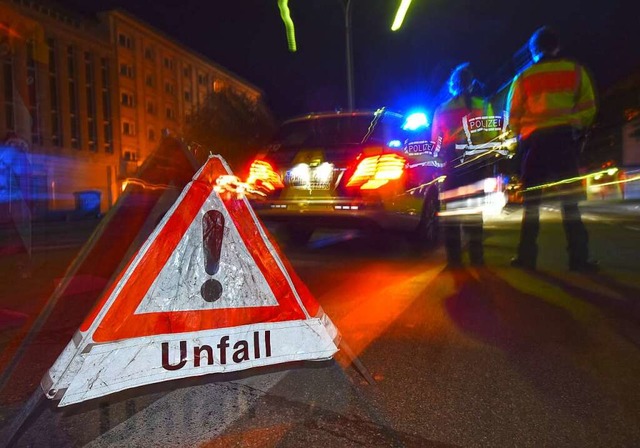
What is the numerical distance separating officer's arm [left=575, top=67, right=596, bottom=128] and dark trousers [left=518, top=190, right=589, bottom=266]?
883 millimetres

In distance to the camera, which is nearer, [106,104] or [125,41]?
[106,104]

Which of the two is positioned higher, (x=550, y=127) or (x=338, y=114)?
(x=338, y=114)

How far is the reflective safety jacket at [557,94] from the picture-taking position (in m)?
5.64

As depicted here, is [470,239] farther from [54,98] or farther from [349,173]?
[54,98]

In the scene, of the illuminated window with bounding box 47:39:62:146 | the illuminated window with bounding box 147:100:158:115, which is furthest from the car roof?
the illuminated window with bounding box 147:100:158:115

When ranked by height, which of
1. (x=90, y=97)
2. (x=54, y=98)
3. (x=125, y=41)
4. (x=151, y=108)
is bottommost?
(x=54, y=98)

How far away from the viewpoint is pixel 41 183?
40.6 m

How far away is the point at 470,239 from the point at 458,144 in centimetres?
114

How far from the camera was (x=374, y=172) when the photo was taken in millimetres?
6090

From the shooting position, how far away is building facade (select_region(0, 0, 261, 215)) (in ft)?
129

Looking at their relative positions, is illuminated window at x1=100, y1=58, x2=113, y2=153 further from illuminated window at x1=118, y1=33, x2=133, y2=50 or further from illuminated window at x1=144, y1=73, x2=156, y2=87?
illuminated window at x1=144, y1=73, x2=156, y2=87

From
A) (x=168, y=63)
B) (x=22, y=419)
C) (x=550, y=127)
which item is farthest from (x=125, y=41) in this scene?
(x=22, y=419)

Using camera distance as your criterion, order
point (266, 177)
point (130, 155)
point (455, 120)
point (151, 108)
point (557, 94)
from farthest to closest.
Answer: point (151, 108), point (130, 155), point (266, 177), point (455, 120), point (557, 94)

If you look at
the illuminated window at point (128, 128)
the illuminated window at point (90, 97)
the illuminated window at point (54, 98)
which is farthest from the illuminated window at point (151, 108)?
the illuminated window at point (54, 98)
